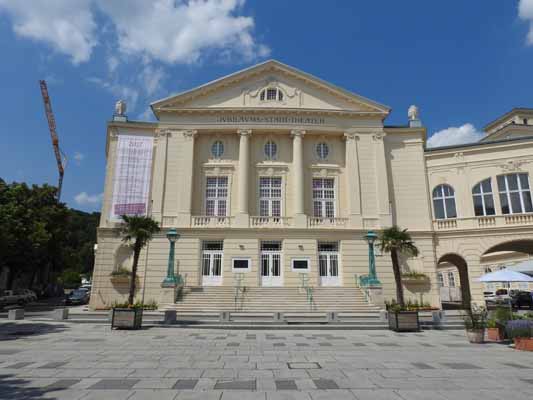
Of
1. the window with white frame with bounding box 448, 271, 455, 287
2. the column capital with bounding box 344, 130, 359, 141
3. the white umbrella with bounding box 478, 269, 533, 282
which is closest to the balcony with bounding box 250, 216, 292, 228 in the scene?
the column capital with bounding box 344, 130, 359, 141

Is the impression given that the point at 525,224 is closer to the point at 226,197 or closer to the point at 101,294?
the point at 226,197

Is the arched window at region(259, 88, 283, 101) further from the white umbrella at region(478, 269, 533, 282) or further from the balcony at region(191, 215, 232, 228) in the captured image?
the white umbrella at region(478, 269, 533, 282)

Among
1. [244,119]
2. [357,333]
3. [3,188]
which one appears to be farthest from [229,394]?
[3,188]

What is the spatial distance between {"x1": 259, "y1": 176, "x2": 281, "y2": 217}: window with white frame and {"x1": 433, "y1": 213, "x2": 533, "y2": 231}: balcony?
42.2ft

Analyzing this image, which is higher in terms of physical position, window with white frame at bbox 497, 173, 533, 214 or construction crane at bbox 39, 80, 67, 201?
construction crane at bbox 39, 80, 67, 201

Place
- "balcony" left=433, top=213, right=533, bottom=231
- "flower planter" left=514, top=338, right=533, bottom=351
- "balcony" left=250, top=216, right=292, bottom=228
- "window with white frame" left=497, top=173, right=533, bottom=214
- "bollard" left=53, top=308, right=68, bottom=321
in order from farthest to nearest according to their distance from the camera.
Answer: "balcony" left=250, top=216, right=292, bottom=228 → "window with white frame" left=497, top=173, right=533, bottom=214 → "balcony" left=433, top=213, right=533, bottom=231 → "bollard" left=53, top=308, right=68, bottom=321 → "flower planter" left=514, top=338, right=533, bottom=351

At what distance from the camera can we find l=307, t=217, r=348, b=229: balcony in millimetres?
28547

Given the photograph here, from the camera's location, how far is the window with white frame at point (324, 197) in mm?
30109

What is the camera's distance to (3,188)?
3359 centimetres

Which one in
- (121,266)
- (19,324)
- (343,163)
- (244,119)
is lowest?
(19,324)

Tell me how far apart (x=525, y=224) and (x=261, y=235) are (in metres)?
19.5

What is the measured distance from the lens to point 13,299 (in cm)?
3359

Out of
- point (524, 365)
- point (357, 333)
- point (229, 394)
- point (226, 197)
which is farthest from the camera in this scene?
point (226, 197)

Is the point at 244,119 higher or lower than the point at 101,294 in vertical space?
higher
